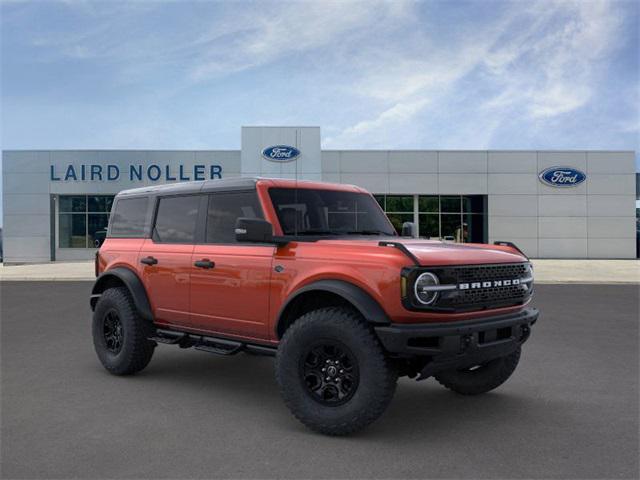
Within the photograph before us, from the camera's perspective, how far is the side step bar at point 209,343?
5.19 metres

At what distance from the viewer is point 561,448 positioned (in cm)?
418

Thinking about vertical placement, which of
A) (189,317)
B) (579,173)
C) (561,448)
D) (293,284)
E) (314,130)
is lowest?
(561,448)

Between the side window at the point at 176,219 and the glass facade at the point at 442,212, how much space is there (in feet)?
86.1

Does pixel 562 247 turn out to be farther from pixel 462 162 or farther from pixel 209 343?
pixel 209 343

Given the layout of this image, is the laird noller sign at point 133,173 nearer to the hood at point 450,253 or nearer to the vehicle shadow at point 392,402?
the vehicle shadow at point 392,402

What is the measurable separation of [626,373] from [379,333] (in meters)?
3.86

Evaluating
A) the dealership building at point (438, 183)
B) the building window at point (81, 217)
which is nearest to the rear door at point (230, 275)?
the dealership building at point (438, 183)

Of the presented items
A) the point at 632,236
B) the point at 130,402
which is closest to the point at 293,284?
the point at 130,402

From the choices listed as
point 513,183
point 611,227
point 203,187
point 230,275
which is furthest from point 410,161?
point 230,275

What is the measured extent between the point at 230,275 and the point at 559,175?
30478 millimetres

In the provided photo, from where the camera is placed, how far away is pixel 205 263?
18.2ft

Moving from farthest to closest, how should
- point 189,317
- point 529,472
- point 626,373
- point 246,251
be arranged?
point 626,373
point 189,317
point 246,251
point 529,472

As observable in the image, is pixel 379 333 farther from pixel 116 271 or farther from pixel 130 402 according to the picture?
pixel 116 271

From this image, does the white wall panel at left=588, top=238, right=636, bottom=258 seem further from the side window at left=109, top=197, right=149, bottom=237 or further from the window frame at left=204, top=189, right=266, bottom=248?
the window frame at left=204, top=189, right=266, bottom=248
